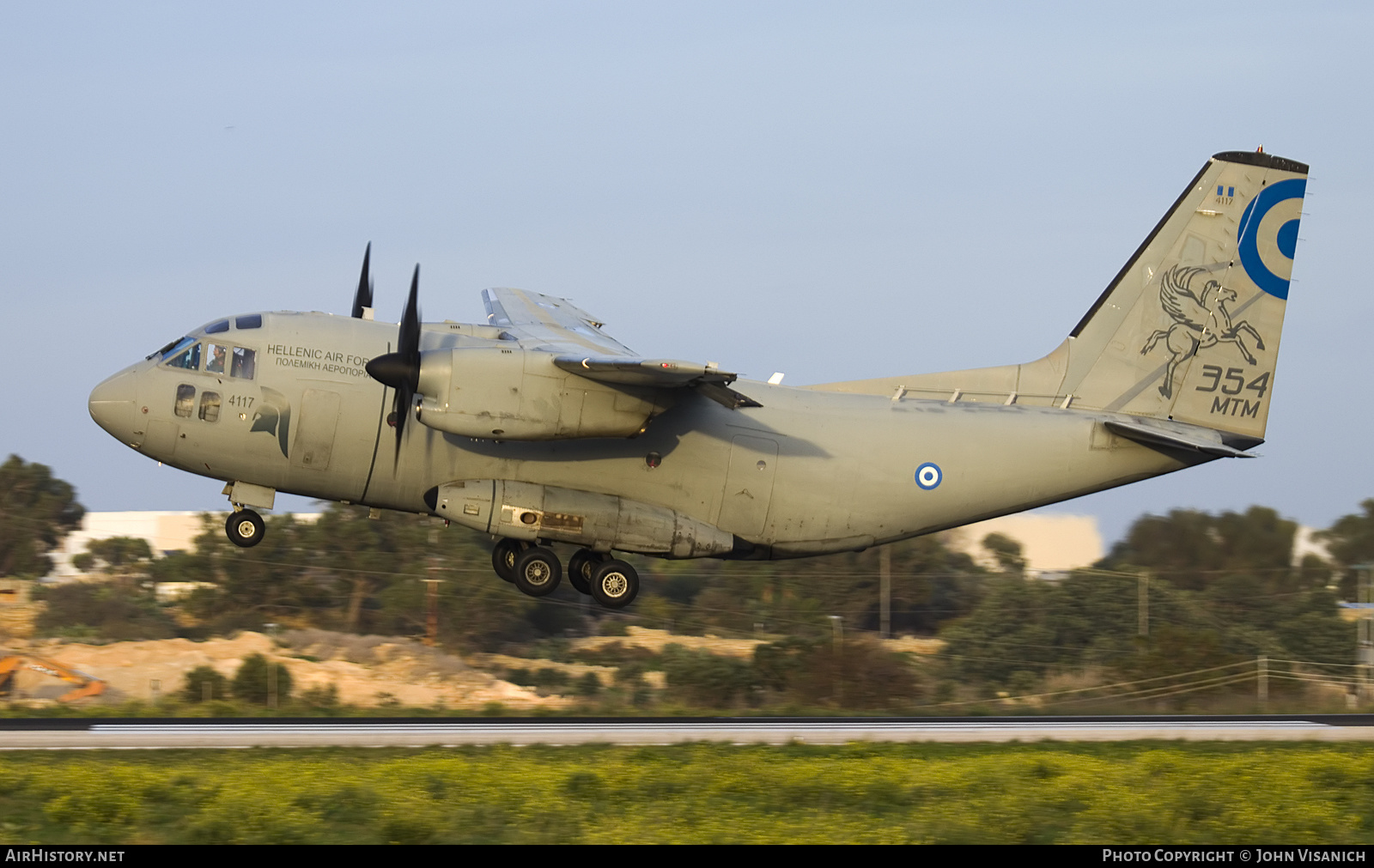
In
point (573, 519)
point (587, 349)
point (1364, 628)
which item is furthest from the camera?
point (1364, 628)

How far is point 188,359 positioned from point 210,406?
76 centimetres

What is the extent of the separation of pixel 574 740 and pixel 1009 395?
902 centimetres

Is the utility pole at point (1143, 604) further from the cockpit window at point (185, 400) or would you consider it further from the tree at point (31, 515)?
the tree at point (31, 515)

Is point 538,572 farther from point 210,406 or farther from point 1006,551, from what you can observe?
point 1006,551

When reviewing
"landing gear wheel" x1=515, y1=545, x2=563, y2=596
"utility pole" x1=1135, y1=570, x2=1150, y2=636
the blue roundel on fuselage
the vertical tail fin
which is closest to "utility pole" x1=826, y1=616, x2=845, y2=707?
"utility pole" x1=1135, y1=570, x2=1150, y2=636

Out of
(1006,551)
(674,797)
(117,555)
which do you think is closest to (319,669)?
(117,555)

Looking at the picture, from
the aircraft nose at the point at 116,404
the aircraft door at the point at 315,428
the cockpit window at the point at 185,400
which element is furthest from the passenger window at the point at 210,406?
the aircraft door at the point at 315,428

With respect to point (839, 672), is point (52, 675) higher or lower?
lower

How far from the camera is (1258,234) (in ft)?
72.3

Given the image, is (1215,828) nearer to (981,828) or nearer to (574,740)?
(981,828)

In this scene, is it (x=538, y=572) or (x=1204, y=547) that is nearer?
(x=538, y=572)

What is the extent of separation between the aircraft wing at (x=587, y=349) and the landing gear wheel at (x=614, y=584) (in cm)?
317

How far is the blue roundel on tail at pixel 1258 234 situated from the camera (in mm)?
22031
